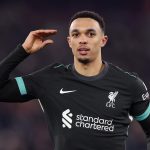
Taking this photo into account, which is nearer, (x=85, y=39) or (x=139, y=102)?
(x=85, y=39)

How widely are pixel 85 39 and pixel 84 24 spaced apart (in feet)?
0.43

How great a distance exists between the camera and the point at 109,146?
141 inches

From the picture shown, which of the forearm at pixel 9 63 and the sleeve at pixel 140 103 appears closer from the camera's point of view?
the forearm at pixel 9 63

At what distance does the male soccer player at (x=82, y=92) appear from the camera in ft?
11.8

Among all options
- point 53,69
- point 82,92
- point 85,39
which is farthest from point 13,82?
point 85,39

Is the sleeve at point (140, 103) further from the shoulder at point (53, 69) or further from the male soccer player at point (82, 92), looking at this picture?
the shoulder at point (53, 69)

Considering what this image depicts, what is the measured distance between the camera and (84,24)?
145 inches

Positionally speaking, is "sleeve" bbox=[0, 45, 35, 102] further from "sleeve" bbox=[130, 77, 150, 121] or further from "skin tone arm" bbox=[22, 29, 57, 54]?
"sleeve" bbox=[130, 77, 150, 121]

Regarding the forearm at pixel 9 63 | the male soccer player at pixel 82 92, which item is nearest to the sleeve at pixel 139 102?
the male soccer player at pixel 82 92

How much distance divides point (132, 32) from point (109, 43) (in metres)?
0.44

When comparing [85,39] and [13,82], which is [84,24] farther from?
[13,82]

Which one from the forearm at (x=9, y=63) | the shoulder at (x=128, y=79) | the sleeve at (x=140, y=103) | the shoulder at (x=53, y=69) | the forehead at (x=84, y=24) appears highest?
the forehead at (x=84, y=24)

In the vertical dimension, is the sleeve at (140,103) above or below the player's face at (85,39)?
below

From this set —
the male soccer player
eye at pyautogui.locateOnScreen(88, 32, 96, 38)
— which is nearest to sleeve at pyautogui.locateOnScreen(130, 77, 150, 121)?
the male soccer player
